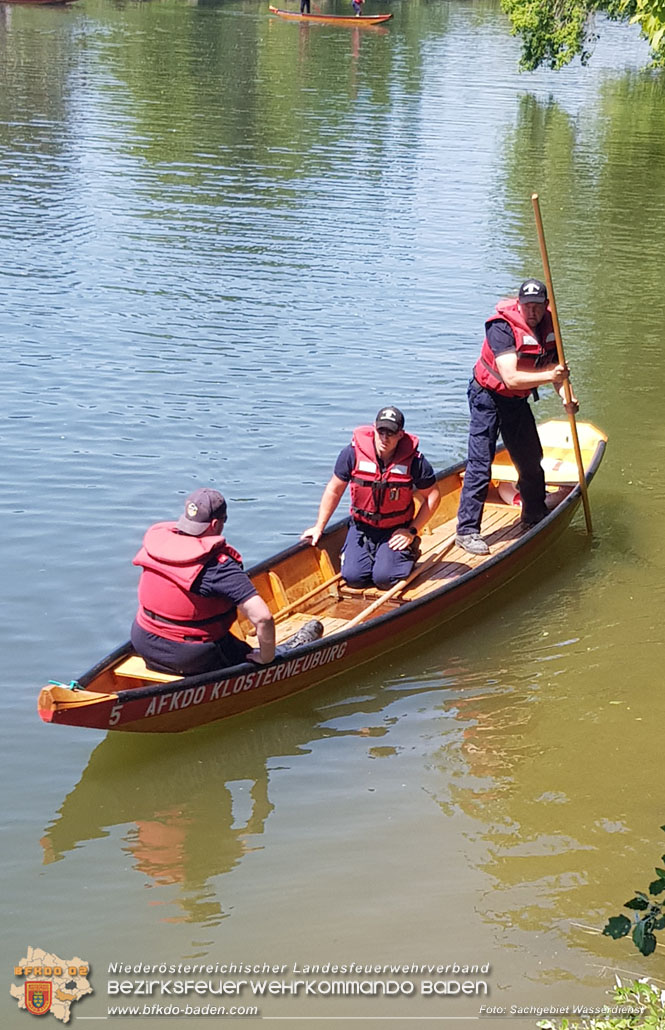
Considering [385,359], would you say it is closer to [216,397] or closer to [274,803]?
[216,397]

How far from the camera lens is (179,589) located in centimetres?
726

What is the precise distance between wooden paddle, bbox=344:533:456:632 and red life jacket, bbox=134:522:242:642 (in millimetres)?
1207

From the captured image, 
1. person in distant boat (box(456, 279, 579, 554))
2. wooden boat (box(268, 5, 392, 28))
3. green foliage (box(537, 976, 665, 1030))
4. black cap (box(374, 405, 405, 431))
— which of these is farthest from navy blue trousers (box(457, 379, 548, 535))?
wooden boat (box(268, 5, 392, 28))

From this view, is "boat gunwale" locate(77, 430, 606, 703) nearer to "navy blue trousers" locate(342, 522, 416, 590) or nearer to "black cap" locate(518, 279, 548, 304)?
"navy blue trousers" locate(342, 522, 416, 590)

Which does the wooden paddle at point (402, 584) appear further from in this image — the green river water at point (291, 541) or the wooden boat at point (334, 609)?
the green river water at point (291, 541)

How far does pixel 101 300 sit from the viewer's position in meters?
16.9

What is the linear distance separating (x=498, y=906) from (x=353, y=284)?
43.4ft

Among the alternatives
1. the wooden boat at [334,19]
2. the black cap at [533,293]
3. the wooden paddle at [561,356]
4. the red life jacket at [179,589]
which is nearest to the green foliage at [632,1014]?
the red life jacket at [179,589]

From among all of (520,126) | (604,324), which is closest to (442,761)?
(604,324)

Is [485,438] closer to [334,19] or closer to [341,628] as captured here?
[341,628]

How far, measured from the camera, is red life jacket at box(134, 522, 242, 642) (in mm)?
7184

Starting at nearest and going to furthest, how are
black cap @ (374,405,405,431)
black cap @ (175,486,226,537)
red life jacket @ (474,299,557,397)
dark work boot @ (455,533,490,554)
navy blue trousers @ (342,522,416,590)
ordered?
black cap @ (175,486,226,537)
black cap @ (374,405,405,431)
navy blue trousers @ (342,522,416,590)
red life jacket @ (474,299,557,397)
dark work boot @ (455,533,490,554)

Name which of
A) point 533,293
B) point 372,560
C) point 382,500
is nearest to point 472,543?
point 372,560

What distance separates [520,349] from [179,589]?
3700 mm
